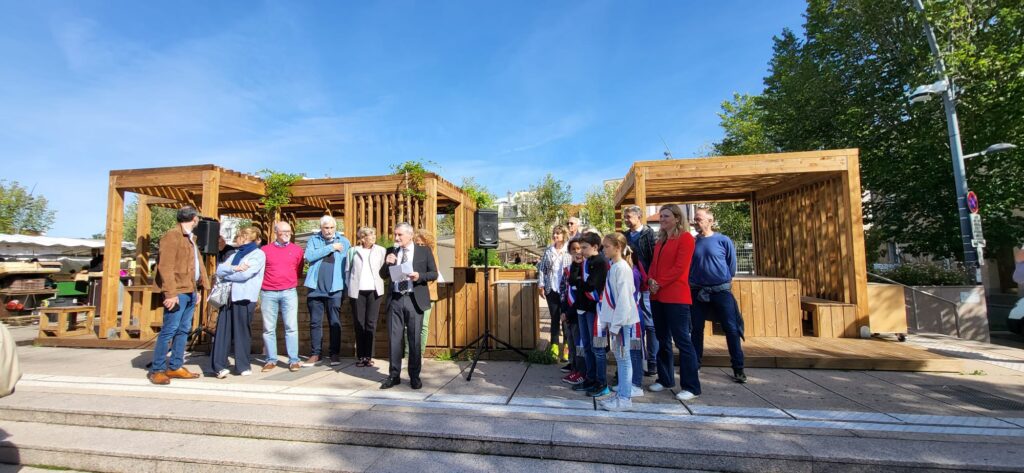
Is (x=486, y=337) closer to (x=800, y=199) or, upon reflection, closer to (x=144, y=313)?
(x=144, y=313)

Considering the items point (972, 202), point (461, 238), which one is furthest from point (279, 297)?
point (972, 202)

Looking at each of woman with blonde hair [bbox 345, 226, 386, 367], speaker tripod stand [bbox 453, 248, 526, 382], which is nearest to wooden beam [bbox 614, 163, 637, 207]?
speaker tripod stand [bbox 453, 248, 526, 382]

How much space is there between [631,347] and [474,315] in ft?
8.51

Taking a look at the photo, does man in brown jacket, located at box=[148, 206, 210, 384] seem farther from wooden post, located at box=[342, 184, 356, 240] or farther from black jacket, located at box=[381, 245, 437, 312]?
wooden post, located at box=[342, 184, 356, 240]

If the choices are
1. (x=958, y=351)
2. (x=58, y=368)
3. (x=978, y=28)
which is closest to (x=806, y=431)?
(x=958, y=351)

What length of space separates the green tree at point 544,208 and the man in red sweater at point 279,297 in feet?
65.5

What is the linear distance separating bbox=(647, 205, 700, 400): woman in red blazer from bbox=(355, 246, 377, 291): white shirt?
3.13 metres

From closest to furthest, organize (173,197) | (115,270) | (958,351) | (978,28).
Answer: (958,351)
(115,270)
(173,197)
(978,28)

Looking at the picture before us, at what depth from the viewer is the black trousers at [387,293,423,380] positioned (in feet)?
14.6

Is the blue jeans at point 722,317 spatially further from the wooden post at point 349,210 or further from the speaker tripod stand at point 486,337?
the wooden post at point 349,210

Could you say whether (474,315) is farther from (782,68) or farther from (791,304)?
(782,68)

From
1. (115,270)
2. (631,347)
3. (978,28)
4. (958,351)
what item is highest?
(978,28)

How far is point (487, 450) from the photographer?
10.3 feet

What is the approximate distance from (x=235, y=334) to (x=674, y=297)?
4.80 m
